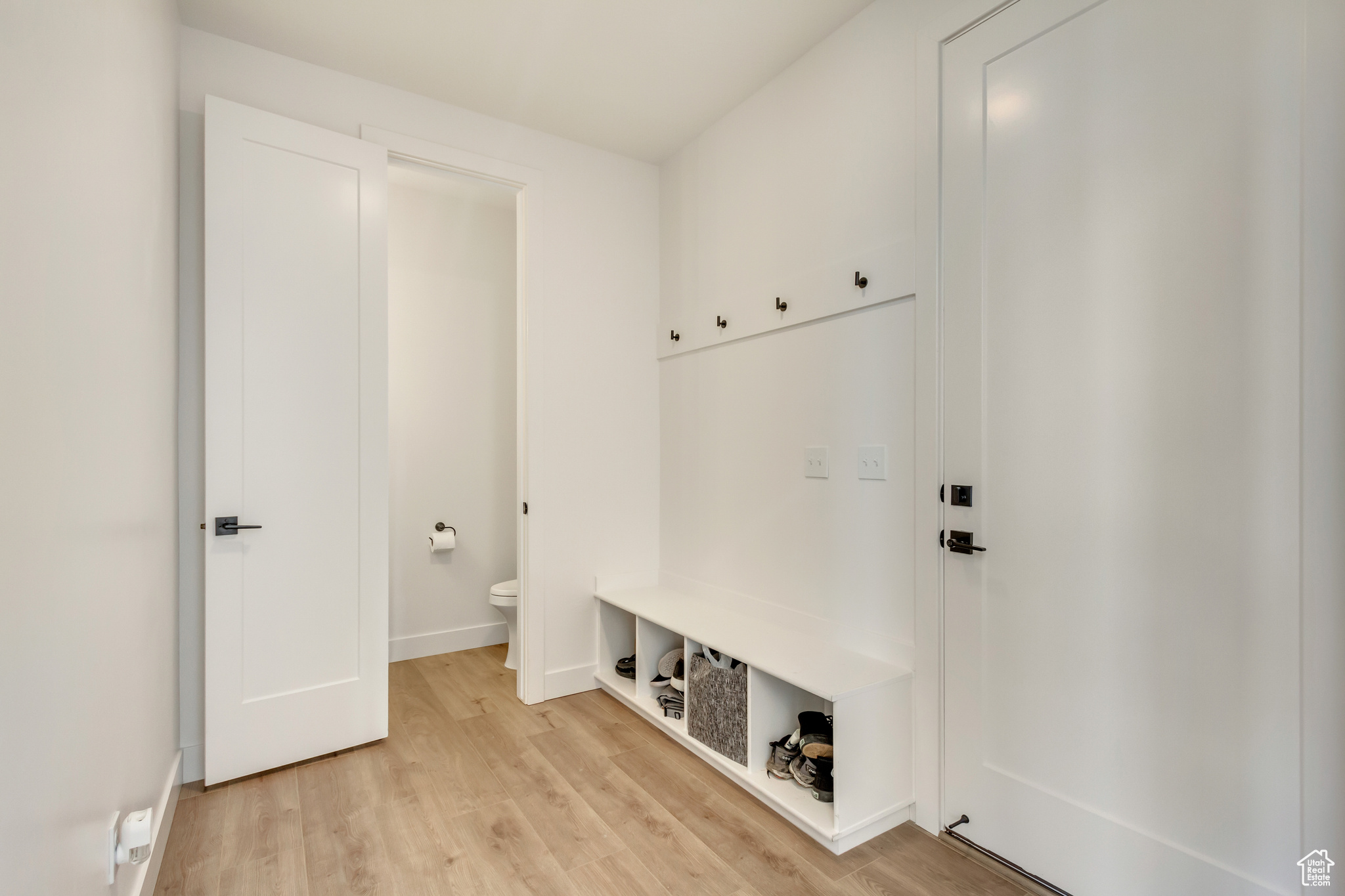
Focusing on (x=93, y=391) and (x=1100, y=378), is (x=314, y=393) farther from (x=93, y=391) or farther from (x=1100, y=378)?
(x=1100, y=378)

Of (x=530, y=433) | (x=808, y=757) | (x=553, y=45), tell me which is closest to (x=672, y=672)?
(x=808, y=757)

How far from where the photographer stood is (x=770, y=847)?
1.84 m

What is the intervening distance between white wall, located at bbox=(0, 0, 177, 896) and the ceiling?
A: 583mm

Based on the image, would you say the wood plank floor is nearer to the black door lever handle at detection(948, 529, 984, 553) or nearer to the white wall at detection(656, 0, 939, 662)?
the white wall at detection(656, 0, 939, 662)

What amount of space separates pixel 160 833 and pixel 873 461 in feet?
7.62

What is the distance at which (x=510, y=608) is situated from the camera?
136 inches

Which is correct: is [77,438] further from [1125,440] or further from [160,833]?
[1125,440]

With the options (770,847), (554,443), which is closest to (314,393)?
(554,443)

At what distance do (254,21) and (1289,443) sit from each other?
10.4 ft

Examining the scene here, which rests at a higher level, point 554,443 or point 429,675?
point 554,443

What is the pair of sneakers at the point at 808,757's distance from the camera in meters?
1.95

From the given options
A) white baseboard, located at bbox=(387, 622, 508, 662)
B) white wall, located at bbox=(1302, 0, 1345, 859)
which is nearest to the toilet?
white baseboard, located at bbox=(387, 622, 508, 662)

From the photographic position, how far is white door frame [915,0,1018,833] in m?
1.88

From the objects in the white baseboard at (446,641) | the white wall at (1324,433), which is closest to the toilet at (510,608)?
the white baseboard at (446,641)
